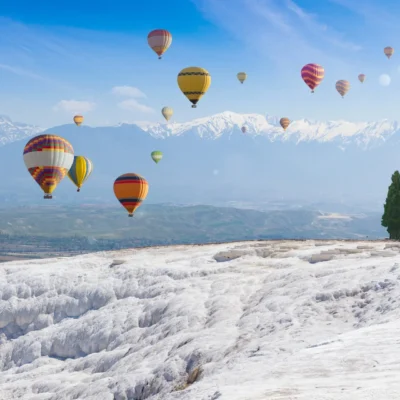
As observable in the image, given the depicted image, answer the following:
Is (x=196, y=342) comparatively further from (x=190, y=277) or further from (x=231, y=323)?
(x=190, y=277)

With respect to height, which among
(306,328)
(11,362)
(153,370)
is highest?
(306,328)

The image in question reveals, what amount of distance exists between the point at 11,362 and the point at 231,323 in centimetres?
2411

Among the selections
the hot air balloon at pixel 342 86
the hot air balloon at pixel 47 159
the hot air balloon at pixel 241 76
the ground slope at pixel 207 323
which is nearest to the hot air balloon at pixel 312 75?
the hot air balloon at pixel 342 86

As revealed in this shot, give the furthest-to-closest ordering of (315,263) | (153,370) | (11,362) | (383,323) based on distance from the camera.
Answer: (315,263), (11,362), (153,370), (383,323)

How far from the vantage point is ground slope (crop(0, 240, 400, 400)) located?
2591 cm

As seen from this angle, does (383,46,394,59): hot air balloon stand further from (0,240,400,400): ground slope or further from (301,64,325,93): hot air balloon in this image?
(0,240,400,400): ground slope

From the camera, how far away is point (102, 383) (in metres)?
40.7

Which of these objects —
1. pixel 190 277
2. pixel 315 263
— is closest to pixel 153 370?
pixel 190 277

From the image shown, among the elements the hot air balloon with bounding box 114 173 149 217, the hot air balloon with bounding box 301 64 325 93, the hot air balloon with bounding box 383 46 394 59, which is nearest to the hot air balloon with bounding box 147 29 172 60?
the hot air balloon with bounding box 301 64 325 93

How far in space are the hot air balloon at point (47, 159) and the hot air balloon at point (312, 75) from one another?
2498 inches

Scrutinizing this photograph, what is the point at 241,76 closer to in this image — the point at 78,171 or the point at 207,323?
the point at 78,171

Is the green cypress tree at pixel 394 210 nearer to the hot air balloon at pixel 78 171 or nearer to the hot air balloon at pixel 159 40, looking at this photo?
the hot air balloon at pixel 78 171

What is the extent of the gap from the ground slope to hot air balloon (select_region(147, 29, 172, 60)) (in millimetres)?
56598

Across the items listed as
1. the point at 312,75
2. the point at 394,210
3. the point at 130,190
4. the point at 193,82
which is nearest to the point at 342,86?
the point at 312,75
